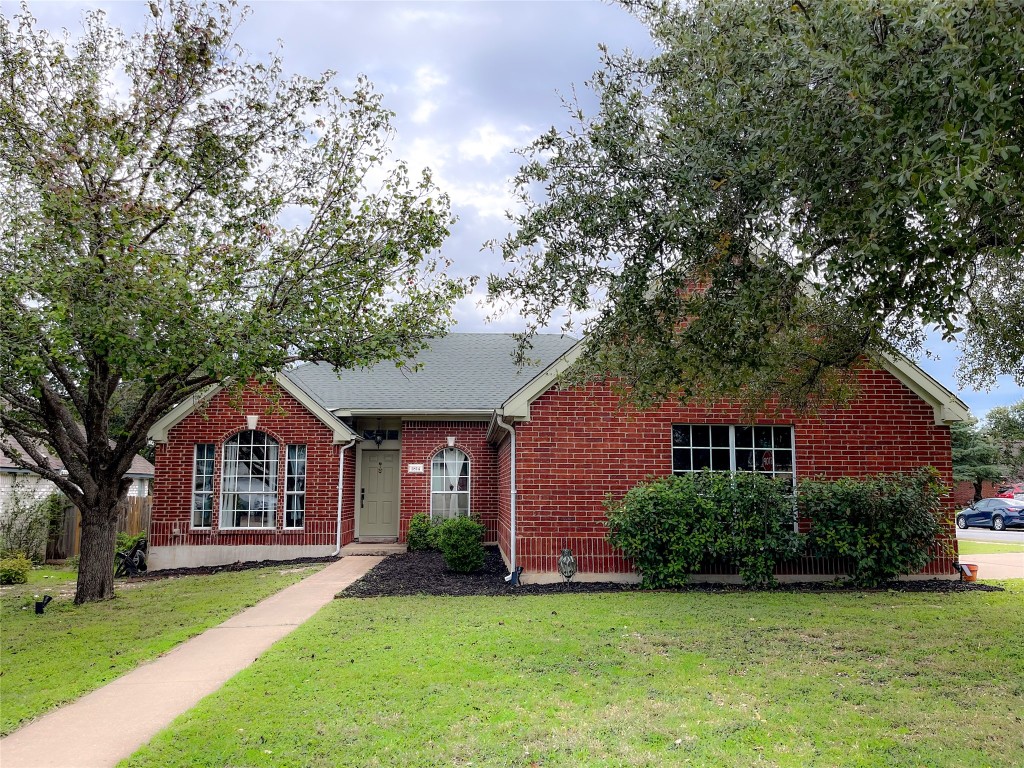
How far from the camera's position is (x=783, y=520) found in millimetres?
10922

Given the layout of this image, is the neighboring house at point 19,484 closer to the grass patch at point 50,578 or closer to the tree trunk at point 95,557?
the grass patch at point 50,578

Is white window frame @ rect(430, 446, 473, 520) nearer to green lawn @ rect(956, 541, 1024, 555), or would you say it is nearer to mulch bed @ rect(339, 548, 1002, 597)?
mulch bed @ rect(339, 548, 1002, 597)

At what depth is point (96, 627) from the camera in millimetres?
9188

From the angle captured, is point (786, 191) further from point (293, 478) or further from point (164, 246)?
point (293, 478)

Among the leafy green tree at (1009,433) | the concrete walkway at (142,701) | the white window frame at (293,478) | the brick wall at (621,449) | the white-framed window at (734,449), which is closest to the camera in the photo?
→ the concrete walkway at (142,701)

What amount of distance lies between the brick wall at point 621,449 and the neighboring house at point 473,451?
0.02 metres

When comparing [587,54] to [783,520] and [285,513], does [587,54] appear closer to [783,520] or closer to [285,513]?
[783,520]

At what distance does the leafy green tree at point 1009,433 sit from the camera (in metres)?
40.7

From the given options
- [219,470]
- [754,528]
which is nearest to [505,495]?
[754,528]

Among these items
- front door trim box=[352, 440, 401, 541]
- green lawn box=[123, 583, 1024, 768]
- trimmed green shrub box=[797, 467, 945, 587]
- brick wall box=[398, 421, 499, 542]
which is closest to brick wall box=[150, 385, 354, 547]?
brick wall box=[398, 421, 499, 542]

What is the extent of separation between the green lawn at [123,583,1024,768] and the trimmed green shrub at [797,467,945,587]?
1.60m

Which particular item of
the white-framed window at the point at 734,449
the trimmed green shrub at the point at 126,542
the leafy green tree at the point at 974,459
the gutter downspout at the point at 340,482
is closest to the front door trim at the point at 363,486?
the gutter downspout at the point at 340,482

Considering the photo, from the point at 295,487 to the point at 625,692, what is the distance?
11620 millimetres

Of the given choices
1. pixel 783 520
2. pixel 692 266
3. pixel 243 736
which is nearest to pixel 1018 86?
pixel 692 266
